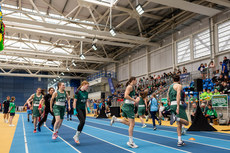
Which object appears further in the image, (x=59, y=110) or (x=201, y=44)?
(x=201, y=44)

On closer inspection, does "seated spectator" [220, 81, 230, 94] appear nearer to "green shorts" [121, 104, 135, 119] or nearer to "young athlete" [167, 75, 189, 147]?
"young athlete" [167, 75, 189, 147]

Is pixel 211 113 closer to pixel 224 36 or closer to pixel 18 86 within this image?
pixel 224 36

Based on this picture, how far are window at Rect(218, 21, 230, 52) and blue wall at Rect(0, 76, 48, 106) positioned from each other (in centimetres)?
4146

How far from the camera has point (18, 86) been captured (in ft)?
156

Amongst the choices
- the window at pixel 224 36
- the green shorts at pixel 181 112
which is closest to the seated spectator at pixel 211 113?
the window at pixel 224 36

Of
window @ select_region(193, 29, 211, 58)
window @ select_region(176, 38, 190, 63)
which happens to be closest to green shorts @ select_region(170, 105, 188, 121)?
window @ select_region(193, 29, 211, 58)

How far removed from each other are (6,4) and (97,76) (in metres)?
21.4

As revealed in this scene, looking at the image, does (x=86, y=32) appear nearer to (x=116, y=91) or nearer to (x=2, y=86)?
(x=116, y=91)

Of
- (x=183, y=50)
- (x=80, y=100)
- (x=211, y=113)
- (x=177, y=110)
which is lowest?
(x=211, y=113)

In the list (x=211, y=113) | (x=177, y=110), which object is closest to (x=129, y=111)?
(x=177, y=110)

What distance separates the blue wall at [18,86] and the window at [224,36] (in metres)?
41.5

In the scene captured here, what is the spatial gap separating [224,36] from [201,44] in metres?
2.33

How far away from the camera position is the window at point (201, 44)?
1750cm

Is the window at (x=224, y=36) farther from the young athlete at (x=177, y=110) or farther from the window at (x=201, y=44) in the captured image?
the young athlete at (x=177, y=110)
